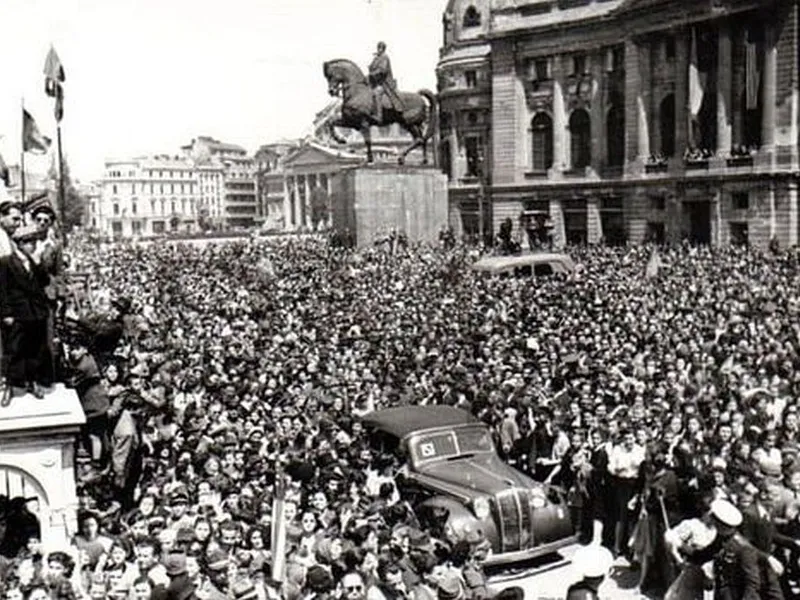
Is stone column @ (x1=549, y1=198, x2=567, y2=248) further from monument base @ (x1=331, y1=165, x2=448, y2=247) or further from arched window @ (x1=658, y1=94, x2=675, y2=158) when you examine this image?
monument base @ (x1=331, y1=165, x2=448, y2=247)

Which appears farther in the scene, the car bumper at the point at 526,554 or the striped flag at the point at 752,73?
the striped flag at the point at 752,73

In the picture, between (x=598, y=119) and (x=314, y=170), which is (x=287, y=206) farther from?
(x=598, y=119)

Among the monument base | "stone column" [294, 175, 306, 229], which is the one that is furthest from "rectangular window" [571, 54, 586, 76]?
"stone column" [294, 175, 306, 229]

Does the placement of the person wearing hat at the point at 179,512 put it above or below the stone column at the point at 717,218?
below

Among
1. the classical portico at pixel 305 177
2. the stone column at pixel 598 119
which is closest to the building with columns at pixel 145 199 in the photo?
the classical portico at pixel 305 177

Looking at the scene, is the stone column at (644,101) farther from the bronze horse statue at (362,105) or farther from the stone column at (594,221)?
the bronze horse statue at (362,105)

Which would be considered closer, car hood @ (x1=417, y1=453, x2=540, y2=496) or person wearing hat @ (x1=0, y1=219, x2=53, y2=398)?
person wearing hat @ (x1=0, y1=219, x2=53, y2=398)

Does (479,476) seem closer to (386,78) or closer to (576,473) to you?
(576,473)
